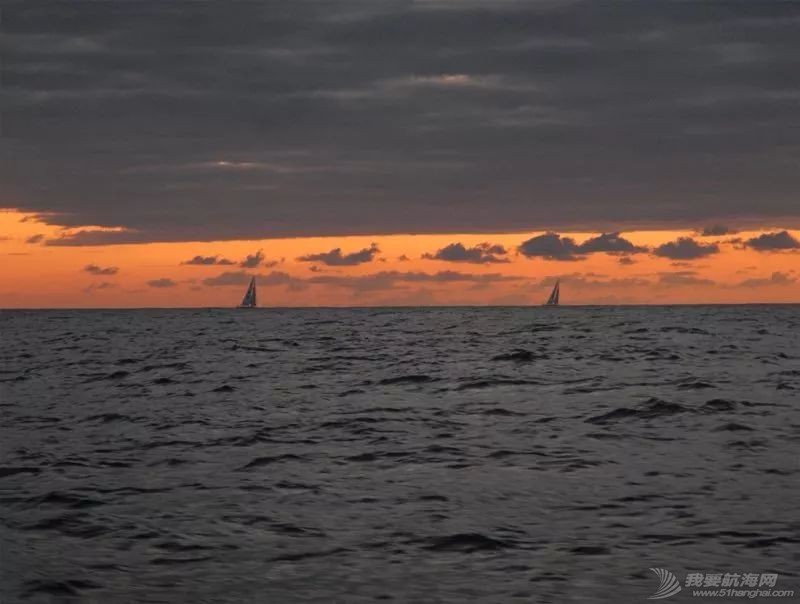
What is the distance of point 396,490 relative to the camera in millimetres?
15570

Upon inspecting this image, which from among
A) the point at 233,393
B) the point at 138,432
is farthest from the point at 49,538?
the point at 233,393

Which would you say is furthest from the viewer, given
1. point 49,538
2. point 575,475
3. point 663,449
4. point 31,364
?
point 31,364

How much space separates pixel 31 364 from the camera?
48.4 metres

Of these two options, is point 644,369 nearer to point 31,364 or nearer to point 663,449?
point 663,449

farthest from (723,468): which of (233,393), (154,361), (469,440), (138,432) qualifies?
(154,361)

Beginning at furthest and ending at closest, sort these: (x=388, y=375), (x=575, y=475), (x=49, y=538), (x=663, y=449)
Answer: (x=388, y=375), (x=663, y=449), (x=575, y=475), (x=49, y=538)

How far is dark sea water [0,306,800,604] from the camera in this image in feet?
35.9

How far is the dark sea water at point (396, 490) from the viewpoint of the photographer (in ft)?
35.9

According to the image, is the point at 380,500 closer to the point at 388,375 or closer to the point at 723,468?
the point at 723,468

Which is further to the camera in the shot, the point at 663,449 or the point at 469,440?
the point at 469,440

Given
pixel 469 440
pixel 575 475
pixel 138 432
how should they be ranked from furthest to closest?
pixel 138 432, pixel 469 440, pixel 575 475

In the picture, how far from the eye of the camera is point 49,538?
504 inches

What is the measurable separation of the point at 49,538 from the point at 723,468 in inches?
446

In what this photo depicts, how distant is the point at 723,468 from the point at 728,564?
618 centimetres
